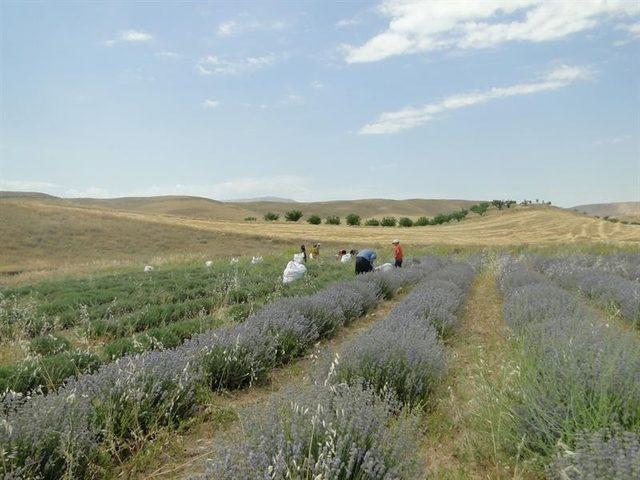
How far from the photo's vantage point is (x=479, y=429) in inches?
118

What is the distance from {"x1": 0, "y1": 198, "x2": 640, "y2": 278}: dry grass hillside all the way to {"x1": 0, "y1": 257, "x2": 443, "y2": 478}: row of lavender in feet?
75.1

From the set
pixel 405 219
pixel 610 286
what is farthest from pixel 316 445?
pixel 405 219

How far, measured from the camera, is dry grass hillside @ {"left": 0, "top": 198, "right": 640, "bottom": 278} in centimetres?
2828

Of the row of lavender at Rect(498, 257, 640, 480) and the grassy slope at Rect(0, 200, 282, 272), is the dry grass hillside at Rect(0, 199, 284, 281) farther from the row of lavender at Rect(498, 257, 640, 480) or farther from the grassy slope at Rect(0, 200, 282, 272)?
the row of lavender at Rect(498, 257, 640, 480)

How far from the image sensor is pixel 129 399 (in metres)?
3.24

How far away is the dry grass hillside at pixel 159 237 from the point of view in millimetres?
28281

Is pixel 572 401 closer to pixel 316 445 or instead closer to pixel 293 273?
pixel 316 445

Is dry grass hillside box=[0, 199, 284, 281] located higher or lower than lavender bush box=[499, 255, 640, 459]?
lower

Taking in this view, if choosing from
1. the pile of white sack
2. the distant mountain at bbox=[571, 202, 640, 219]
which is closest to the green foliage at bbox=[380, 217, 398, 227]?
the pile of white sack

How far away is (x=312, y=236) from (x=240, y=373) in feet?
104

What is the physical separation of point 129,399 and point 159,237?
1311 inches

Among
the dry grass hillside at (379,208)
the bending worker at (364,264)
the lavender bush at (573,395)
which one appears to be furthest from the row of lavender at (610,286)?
the dry grass hillside at (379,208)

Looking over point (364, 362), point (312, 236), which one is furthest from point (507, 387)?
point (312, 236)

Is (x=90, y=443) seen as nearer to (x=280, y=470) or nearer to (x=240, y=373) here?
(x=280, y=470)
